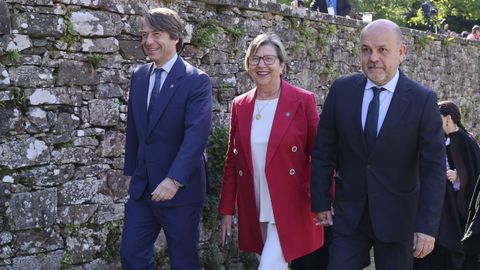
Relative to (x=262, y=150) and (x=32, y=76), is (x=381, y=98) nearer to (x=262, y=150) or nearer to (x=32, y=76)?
(x=262, y=150)

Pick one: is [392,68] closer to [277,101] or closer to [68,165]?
[277,101]

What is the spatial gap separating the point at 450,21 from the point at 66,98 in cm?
2323

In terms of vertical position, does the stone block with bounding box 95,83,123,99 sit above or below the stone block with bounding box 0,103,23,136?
above

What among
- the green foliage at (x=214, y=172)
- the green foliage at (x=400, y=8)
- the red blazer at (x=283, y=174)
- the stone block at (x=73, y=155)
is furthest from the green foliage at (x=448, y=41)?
the green foliage at (x=400, y=8)

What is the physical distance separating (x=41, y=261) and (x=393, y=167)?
233 centimetres

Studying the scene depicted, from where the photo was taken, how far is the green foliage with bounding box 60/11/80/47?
446 centimetres

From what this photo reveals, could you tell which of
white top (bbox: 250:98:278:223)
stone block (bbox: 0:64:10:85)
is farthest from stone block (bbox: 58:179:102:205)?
white top (bbox: 250:98:278:223)

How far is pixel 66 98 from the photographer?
4488mm

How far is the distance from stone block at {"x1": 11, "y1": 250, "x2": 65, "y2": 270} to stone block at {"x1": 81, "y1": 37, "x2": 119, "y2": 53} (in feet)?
4.55

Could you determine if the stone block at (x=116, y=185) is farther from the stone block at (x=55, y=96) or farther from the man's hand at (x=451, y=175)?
the man's hand at (x=451, y=175)

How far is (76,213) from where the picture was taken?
4590 millimetres

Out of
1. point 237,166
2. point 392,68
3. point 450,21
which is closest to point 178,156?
point 237,166

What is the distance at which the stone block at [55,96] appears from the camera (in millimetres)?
4297

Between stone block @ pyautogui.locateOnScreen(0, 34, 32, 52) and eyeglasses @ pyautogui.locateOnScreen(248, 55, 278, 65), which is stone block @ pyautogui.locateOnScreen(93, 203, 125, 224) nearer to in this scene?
stone block @ pyautogui.locateOnScreen(0, 34, 32, 52)
